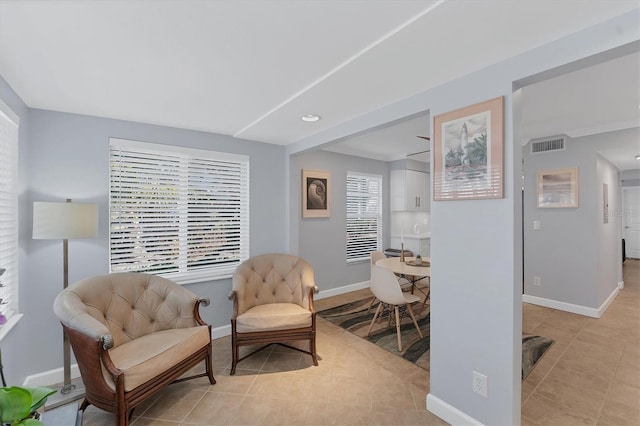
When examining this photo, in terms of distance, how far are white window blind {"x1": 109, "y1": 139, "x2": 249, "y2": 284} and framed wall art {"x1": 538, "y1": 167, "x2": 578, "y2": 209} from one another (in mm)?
4244

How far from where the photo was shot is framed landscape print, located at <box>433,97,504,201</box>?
1.72 meters

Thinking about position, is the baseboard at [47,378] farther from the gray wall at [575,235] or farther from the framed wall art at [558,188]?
the framed wall art at [558,188]

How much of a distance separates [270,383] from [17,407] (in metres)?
1.93

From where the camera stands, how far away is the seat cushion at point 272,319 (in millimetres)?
2623

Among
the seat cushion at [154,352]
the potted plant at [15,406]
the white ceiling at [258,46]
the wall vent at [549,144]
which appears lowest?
the seat cushion at [154,352]

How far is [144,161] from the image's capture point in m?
2.96

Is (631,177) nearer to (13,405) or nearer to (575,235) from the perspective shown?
(575,235)

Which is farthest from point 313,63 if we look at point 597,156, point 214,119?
point 597,156

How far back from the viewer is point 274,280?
3242mm

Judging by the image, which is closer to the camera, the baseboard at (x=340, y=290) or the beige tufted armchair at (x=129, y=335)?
the beige tufted armchair at (x=129, y=335)

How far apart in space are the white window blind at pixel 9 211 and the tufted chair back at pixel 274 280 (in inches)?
65.7

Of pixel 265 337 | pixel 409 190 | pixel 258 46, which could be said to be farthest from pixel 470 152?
pixel 409 190

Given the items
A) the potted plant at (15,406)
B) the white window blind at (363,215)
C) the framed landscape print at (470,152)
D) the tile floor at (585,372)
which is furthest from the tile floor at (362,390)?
the white window blind at (363,215)

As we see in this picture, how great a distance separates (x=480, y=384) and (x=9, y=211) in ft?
11.6
